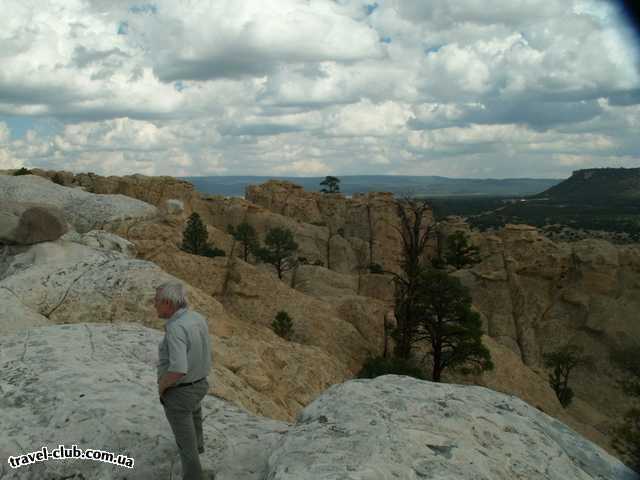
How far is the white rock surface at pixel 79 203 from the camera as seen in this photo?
870 inches

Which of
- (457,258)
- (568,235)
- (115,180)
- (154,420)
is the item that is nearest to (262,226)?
(115,180)

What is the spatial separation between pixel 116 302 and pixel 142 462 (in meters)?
6.20

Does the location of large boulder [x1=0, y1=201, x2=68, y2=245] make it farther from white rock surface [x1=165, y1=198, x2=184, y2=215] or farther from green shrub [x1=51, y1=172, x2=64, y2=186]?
green shrub [x1=51, y1=172, x2=64, y2=186]

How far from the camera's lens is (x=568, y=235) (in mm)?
87688

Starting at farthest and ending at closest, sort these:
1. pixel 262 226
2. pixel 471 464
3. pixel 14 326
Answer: pixel 262 226
pixel 14 326
pixel 471 464

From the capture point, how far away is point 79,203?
23156 mm

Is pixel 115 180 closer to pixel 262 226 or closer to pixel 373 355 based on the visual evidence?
pixel 262 226

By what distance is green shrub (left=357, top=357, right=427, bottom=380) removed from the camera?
74.9ft

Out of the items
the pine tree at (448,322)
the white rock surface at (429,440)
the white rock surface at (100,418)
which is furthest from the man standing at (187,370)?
the pine tree at (448,322)

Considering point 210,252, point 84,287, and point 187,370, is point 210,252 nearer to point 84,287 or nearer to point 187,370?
point 84,287

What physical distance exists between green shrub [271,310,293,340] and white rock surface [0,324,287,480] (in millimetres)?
14283

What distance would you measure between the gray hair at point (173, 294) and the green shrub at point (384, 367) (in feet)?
57.4

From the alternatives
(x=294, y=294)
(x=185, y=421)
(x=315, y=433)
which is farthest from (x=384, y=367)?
(x=185, y=421)

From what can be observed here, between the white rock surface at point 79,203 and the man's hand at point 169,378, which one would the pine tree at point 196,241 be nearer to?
the white rock surface at point 79,203
